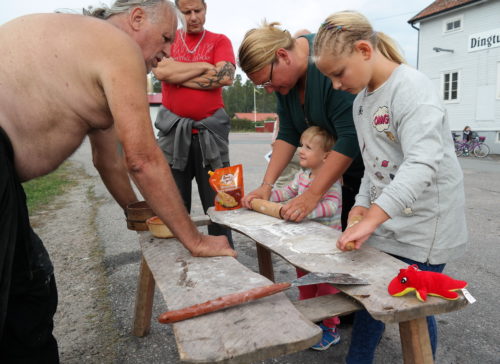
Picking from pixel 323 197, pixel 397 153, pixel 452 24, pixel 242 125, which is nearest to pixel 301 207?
pixel 323 197

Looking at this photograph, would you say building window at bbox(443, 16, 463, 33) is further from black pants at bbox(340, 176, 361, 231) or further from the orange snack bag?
the orange snack bag

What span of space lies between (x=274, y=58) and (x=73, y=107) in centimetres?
113

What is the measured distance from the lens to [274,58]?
7.34 feet

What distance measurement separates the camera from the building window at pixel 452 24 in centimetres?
1622

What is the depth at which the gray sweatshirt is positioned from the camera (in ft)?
4.91

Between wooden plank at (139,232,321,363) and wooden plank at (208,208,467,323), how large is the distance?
236 mm

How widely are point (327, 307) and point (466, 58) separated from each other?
17705mm

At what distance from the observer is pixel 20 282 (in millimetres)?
1588

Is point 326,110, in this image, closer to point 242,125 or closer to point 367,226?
point 367,226

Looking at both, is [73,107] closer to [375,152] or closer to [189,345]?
[189,345]

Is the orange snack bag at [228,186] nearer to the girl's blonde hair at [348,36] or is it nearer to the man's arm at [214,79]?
the man's arm at [214,79]

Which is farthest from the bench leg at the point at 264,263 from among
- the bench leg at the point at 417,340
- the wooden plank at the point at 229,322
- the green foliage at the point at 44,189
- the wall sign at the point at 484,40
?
the wall sign at the point at 484,40

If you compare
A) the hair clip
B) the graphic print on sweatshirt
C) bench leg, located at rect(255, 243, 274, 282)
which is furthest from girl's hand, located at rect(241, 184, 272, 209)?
the hair clip

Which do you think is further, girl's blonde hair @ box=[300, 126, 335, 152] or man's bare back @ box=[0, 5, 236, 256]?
girl's blonde hair @ box=[300, 126, 335, 152]
